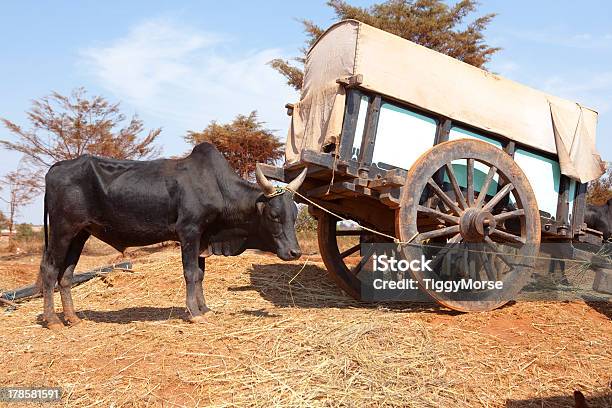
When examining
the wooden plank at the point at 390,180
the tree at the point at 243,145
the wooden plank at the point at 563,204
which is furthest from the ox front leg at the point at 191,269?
the tree at the point at 243,145

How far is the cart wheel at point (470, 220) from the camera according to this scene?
5.10 metres

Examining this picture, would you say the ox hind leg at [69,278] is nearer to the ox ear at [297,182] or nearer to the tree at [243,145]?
the ox ear at [297,182]

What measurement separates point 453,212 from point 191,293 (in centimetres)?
246

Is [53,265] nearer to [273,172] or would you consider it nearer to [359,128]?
[273,172]

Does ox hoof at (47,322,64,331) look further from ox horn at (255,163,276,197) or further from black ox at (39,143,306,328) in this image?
ox horn at (255,163,276,197)

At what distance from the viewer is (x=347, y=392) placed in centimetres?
360

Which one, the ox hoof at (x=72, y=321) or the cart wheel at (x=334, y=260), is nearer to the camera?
the ox hoof at (x=72, y=321)

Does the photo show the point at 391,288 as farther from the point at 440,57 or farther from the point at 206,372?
the point at 206,372

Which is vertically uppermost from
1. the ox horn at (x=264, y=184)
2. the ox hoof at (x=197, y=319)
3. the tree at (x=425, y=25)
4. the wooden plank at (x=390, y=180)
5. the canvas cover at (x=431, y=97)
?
the tree at (x=425, y=25)

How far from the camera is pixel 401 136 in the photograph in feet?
17.5

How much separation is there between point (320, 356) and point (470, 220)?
2.00 metres

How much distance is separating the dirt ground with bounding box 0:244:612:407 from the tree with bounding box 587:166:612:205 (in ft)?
30.5

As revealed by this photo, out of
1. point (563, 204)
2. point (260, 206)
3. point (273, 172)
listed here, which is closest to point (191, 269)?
point (260, 206)

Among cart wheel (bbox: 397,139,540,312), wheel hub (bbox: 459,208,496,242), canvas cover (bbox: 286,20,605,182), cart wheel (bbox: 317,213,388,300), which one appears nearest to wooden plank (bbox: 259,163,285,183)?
canvas cover (bbox: 286,20,605,182)
